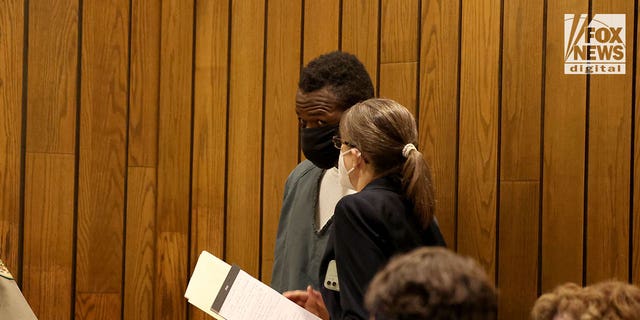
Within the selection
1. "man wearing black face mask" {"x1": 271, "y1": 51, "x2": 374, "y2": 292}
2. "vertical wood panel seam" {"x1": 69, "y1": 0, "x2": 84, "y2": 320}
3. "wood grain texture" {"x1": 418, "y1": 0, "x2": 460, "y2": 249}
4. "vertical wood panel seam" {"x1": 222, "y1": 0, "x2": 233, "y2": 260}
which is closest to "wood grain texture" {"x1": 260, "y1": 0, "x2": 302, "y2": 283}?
"vertical wood panel seam" {"x1": 222, "y1": 0, "x2": 233, "y2": 260}

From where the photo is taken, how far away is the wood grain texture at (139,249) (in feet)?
11.3

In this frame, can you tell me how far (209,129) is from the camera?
11.3 ft

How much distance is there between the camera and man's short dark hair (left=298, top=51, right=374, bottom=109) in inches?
108

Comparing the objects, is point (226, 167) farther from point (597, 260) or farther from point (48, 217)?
point (597, 260)

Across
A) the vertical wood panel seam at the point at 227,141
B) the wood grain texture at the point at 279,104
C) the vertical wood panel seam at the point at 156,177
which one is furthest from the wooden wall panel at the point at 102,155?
the wood grain texture at the point at 279,104

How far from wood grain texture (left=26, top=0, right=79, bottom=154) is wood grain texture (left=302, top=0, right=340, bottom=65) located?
971 millimetres

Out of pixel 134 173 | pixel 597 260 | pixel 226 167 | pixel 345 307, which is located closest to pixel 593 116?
pixel 597 260

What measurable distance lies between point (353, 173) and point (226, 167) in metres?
1.22

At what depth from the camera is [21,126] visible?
3.32 m

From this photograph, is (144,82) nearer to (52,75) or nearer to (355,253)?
(52,75)

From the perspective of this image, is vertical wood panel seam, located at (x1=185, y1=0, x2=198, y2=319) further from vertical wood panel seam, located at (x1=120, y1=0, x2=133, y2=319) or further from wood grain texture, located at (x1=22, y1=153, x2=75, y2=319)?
wood grain texture, located at (x1=22, y1=153, x2=75, y2=319)

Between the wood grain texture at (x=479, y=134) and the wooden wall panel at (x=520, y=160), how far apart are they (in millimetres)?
35

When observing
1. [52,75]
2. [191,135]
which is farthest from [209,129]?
[52,75]

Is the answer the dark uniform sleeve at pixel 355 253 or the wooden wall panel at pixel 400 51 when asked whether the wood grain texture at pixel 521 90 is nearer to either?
the wooden wall panel at pixel 400 51
